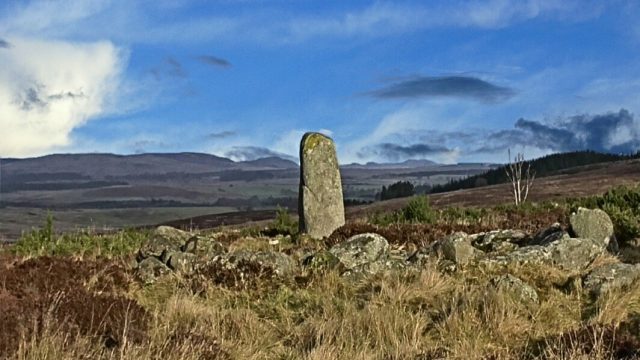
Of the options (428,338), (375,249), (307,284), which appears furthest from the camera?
(375,249)

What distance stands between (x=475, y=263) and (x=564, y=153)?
4411 inches

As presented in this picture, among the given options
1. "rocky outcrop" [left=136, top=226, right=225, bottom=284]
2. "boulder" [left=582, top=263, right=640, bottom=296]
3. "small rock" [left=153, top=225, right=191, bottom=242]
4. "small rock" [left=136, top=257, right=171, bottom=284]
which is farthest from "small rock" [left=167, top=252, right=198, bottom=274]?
"boulder" [left=582, top=263, right=640, bottom=296]

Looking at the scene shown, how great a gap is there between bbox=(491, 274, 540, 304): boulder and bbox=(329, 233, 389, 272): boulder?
9.78ft

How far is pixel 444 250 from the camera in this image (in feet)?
41.7

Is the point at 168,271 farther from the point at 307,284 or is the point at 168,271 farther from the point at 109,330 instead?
the point at 109,330

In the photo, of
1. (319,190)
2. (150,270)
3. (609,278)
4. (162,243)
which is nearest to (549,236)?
(609,278)

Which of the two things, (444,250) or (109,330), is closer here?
(109,330)

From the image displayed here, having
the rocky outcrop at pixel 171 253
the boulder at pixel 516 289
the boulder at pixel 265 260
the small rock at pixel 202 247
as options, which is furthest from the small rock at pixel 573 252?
the small rock at pixel 202 247

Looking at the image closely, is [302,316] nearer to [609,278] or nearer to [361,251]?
[361,251]

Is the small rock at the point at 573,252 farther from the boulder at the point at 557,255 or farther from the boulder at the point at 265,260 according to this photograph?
the boulder at the point at 265,260

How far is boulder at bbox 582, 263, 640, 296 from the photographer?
10.2 meters

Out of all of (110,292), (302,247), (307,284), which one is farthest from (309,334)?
(302,247)

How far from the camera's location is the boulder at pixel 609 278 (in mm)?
10203

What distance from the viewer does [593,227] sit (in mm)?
14305
